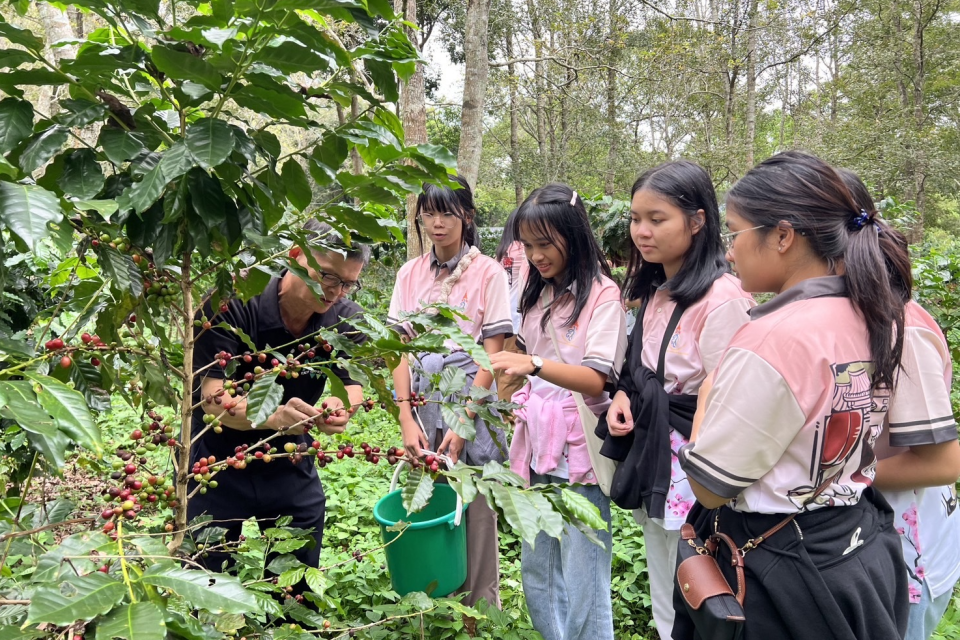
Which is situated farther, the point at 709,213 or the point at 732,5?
the point at 732,5

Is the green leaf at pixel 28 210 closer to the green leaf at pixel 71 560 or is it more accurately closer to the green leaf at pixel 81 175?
the green leaf at pixel 81 175

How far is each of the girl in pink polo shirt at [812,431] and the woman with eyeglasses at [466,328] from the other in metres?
1.24

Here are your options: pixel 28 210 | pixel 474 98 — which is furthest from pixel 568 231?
pixel 474 98

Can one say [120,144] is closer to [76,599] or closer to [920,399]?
[76,599]

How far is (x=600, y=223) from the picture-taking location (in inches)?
206

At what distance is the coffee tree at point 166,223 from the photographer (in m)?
0.75

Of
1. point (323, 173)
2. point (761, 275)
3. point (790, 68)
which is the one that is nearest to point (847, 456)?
point (761, 275)

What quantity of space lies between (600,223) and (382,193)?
4265 mm

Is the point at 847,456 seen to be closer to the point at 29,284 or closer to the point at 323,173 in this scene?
the point at 323,173

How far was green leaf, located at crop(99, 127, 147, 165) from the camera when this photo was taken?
0.93 metres

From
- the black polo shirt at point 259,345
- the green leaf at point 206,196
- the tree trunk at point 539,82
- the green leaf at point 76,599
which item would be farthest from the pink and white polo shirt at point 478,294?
the tree trunk at point 539,82

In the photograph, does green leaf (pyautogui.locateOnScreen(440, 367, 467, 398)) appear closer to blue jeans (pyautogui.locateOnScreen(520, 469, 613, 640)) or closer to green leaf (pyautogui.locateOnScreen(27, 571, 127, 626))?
green leaf (pyautogui.locateOnScreen(27, 571, 127, 626))

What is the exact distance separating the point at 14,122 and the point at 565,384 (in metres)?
1.56

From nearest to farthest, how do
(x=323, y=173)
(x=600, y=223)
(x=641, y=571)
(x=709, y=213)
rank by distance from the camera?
(x=323, y=173)
(x=709, y=213)
(x=641, y=571)
(x=600, y=223)
